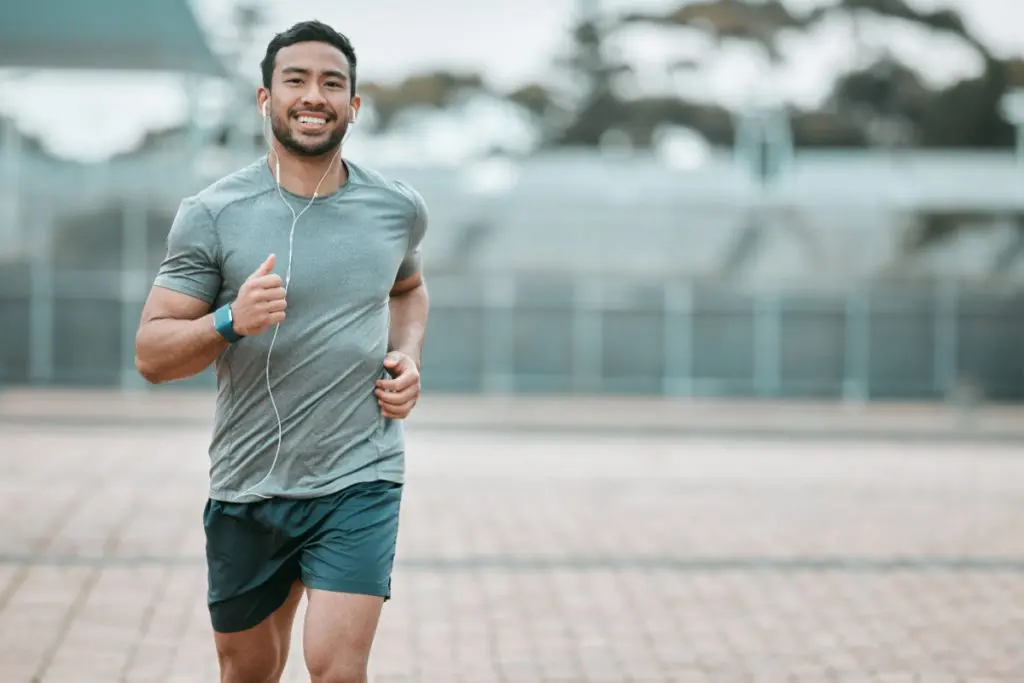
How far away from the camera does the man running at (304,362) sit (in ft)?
13.9

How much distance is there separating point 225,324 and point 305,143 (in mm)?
509

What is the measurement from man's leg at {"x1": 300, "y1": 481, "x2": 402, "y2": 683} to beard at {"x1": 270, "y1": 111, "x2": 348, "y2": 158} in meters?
0.83

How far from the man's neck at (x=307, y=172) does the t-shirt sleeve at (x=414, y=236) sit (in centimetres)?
24

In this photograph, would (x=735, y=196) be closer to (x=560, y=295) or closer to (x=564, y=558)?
(x=560, y=295)

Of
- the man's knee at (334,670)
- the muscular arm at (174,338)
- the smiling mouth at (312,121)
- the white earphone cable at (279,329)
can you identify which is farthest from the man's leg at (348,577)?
the smiling mouth at (312,121)

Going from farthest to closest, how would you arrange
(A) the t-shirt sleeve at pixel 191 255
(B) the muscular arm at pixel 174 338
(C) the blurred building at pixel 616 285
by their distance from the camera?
(C) the blurred building at pixel 616 285, (A) the t-shirt sleeve at pixel 191 255, (B) the muscular arm at pixel 174 338

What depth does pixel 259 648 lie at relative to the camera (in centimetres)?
454

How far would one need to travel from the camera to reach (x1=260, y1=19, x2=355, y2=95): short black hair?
14.2 feet

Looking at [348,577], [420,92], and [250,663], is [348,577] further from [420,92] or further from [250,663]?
[420,92]

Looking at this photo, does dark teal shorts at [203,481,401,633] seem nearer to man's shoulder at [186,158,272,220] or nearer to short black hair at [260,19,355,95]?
man's shoulder at [186,158,272,220]

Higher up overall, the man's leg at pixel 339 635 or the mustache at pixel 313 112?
the mustache at pixel 313 112

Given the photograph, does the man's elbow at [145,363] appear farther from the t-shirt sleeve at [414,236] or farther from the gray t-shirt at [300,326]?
the t-shirt sleeve at [414,236]

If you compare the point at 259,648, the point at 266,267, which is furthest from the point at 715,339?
the point at 266,267

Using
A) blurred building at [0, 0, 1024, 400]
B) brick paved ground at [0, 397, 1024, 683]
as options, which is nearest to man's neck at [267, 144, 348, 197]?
brick paved ground at [0, 397, 1024, 683]
